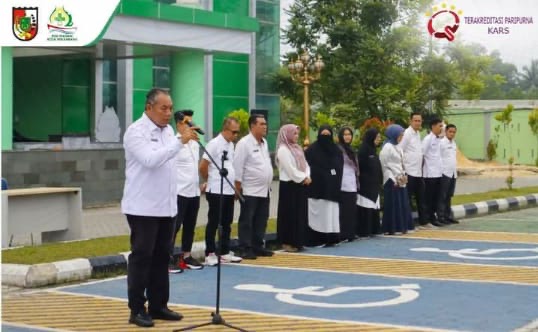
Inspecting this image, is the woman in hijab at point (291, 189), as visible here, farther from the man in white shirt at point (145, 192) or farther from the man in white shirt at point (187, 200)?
the man in white shirt at point (145, 192)

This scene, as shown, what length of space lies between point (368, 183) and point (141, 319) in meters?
6.99

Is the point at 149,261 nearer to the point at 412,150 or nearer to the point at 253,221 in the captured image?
the point at 253,221

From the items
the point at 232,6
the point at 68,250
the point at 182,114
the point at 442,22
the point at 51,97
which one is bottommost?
the point at 68,250

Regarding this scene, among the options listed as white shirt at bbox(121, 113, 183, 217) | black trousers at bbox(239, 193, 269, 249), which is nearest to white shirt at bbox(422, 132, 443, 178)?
black trousers at bbox(239, 193, 269, 249)

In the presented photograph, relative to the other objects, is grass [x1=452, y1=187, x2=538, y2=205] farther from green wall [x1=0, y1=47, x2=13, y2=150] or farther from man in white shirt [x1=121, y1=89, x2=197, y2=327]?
man in white shirt [x1=121, y1=89, x2=197, y2=327]

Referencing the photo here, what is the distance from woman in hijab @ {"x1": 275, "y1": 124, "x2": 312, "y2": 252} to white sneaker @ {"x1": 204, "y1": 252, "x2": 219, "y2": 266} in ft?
5.28

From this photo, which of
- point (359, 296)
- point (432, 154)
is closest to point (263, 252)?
point (359, 296)

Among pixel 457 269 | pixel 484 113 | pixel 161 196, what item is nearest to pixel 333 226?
pixel 457 269

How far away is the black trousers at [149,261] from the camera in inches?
292

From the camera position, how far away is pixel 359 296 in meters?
8.84

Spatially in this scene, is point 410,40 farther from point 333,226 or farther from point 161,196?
point 161,196

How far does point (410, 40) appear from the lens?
31719mm

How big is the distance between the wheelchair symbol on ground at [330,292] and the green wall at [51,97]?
67.7 ft

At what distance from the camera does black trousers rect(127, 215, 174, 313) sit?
7414mm
